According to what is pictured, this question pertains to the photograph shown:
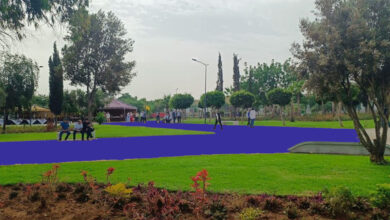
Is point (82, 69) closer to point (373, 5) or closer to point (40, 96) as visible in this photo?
point (373, 5)

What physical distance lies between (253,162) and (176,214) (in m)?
5.29

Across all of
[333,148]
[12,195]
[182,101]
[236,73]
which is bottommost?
[12,195]

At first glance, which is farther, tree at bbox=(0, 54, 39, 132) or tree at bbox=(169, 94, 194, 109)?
tree at bbox=(169, 94, 194, 109)

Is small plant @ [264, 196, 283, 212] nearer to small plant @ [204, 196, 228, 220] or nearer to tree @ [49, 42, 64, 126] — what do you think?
small plant @ [204, 196, 228, 220]

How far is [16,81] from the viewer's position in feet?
91.1

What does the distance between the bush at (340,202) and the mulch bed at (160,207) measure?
0.10 ft

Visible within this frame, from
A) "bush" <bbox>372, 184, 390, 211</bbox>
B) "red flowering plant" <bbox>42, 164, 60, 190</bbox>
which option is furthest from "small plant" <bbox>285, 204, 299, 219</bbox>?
"red flowering plant" <bbox>42, 164, 60, 190</bbox>

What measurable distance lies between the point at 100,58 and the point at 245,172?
94.7 feet

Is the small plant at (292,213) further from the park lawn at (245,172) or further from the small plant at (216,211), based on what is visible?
the park lawn at (245,172)

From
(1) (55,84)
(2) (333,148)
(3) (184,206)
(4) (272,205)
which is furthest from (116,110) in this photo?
(4) (272,205)

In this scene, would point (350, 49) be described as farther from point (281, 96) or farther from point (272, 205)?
point (281, 96)

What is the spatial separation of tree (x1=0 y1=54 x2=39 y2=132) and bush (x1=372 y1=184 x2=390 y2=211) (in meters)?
28.0

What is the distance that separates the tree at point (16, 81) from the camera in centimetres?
2728

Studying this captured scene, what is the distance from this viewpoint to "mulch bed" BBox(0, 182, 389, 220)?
4.49 metres
